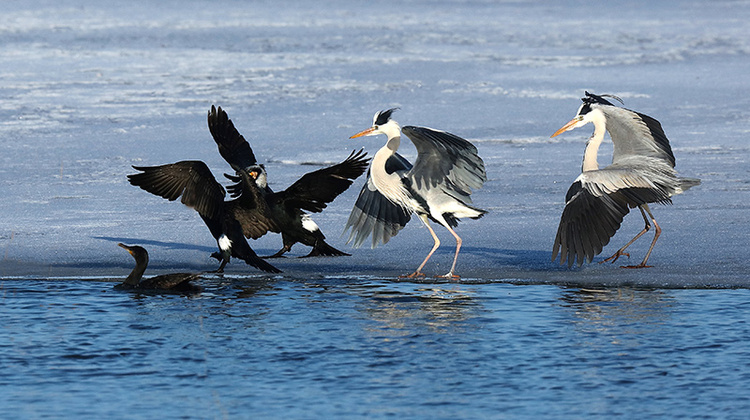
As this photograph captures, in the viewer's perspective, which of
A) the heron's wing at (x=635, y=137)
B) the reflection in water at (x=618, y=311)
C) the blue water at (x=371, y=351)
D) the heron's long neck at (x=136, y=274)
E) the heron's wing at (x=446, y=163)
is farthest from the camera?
the heron's wing at (x=635, y=137)

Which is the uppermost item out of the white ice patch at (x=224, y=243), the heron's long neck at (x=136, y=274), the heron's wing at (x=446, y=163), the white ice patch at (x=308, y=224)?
the heron's wing at (x=446, y=163)

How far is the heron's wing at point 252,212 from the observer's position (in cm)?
878

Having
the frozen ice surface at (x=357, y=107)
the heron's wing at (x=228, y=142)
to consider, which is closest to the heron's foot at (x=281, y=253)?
the frozen ice surface at (x=357, y=107)

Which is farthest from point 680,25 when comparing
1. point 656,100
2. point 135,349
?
point 135,349

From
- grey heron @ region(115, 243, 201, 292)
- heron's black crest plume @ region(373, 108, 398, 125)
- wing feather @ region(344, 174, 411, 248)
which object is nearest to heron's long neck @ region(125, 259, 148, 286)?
grey heron @ region(115, 243, 201, 292)

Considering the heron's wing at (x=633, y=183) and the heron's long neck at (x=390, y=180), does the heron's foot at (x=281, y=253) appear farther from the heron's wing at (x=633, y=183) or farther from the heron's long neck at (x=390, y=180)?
the heron's wing at (x=633, y=183)

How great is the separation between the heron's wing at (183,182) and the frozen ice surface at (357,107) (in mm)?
688

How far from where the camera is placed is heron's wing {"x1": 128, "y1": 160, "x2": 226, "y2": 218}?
839cm

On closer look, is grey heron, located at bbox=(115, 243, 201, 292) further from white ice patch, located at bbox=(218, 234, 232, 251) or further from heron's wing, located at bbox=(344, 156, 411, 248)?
heron's wing, located at bbox=(344, 156, 411, 248)

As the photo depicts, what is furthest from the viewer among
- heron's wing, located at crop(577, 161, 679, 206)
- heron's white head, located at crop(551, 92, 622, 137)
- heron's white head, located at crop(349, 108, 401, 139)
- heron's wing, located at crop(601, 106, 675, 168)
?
heron's white head, located at crop(551, 92, 622, 137)

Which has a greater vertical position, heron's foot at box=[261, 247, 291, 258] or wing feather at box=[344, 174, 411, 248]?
wing feather at box=[344, 174, 411, 248]

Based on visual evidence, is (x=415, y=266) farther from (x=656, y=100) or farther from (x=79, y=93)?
(x=79, y=93)

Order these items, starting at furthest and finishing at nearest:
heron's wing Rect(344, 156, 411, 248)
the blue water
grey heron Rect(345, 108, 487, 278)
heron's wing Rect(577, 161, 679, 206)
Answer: heron's wing Rect(344, 156, 411, 248)
grey heron Rect(345, 108, 487, 278)
heron's wing Rect(577, 161, 679, 206)
the blue water

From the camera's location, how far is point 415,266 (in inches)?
352
